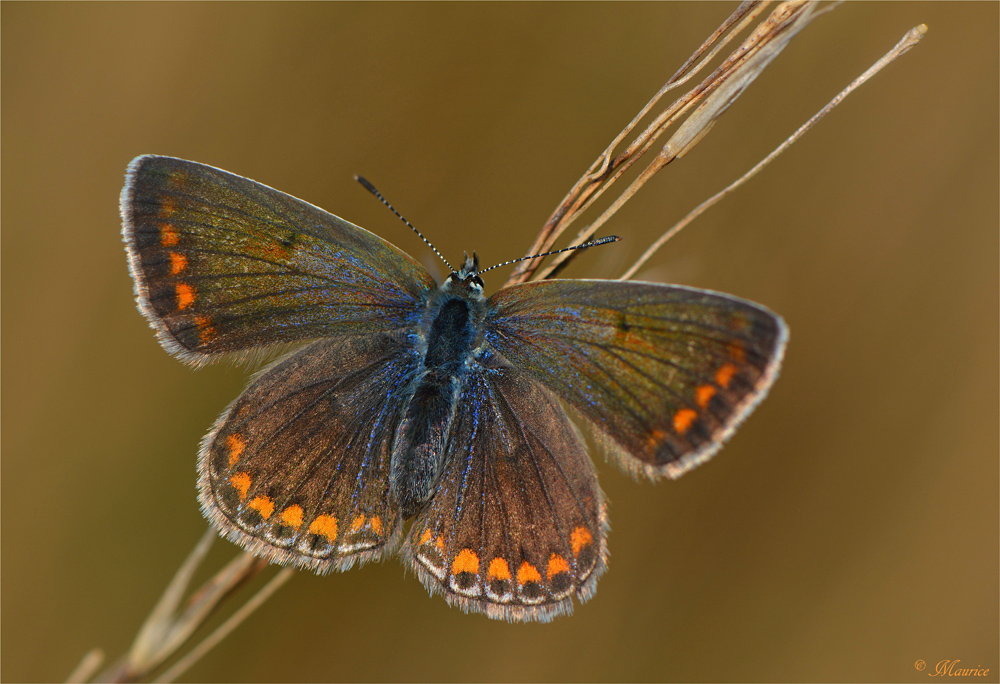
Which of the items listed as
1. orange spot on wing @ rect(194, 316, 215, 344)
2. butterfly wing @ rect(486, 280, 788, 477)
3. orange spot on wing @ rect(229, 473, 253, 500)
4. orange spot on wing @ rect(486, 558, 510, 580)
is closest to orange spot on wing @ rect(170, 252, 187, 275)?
orange spot on wing @ rect(194, 316, 215, 344)

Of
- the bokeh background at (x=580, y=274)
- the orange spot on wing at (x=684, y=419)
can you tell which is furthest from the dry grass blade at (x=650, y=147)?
the bokeh background at (x=580, y=274)

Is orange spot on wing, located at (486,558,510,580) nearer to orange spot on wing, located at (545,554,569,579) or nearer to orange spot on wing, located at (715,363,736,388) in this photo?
orange spot on wing, located at (545,554,569,579)

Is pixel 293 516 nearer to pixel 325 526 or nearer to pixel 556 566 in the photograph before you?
pixel 325 526

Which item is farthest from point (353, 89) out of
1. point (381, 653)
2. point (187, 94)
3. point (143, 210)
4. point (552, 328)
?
point (381, 653)

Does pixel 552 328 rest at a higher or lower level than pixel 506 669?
higher

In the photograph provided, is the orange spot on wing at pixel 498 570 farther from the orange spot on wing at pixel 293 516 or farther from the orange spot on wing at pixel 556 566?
the orange spot on wing at pixel 293 516

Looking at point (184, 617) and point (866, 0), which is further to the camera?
point (866, 0)

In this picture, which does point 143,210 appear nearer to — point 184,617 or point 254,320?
point 254,320

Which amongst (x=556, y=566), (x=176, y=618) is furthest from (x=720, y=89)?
(x=176, y=618)
